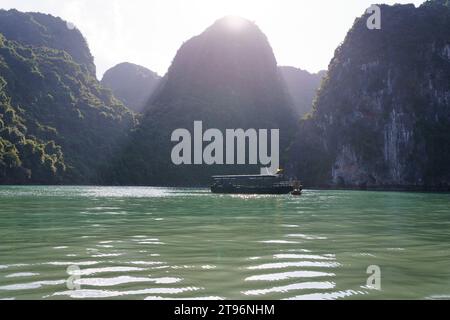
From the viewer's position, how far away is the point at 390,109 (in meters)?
102

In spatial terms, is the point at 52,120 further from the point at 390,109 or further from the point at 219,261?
the point at 219,261

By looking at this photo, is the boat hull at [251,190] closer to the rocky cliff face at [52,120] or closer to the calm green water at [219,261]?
the calm green water at [219,261]

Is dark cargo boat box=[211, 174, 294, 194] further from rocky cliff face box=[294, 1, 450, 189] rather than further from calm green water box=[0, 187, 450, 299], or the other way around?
rocky cliff face box=[294, 1, 450, 189]

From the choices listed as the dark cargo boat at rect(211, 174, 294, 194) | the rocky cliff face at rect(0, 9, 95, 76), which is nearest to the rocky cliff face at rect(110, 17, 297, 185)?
the rocky cliff face at rect(0, 9, 95, 76)

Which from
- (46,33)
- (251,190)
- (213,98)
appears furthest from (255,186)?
(46,33)

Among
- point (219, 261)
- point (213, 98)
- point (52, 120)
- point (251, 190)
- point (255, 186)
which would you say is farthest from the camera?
point (213, 98)

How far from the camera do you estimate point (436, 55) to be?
104 m

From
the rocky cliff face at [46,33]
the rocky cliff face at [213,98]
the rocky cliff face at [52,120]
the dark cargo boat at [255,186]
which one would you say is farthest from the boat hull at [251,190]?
the rocky cliff face at [46,33]

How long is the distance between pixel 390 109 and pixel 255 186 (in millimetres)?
55081

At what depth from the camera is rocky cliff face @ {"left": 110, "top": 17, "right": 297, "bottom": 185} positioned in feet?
427
